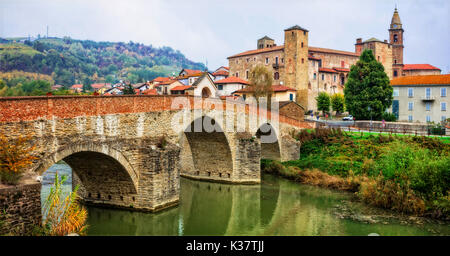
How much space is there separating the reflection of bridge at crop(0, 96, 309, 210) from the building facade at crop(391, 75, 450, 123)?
2449cm

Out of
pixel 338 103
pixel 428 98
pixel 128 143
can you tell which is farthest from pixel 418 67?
pixel 128 143

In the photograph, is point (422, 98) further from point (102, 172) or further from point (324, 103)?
point (102, 172)

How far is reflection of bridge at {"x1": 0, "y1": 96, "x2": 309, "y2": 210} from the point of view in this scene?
11.6 meters

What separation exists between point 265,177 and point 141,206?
37.3ft

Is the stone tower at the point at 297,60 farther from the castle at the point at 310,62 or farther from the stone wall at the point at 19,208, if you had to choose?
the stone wall at the point at 19,208

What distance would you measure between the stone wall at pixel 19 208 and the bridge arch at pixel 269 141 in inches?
736

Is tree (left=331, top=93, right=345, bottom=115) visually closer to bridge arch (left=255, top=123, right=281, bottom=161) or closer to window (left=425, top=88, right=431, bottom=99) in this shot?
window (left=425, top=88, right=431, bottom=99)

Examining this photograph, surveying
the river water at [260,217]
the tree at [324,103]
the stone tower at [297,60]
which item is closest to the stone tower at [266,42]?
the stone tower at [297,60]

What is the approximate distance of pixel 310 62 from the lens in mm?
56469

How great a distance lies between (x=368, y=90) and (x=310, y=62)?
1870 centimetres

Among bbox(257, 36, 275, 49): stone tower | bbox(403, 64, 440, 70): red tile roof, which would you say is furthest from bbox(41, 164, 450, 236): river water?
bbox(403, 64, 440, 70): red tile roof

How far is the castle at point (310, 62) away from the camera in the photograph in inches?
2116

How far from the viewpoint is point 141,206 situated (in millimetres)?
16000

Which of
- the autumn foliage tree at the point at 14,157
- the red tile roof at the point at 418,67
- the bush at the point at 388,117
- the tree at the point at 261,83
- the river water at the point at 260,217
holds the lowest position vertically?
the river water at the point at 260,217
